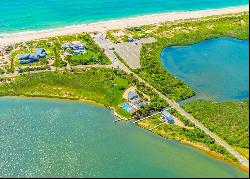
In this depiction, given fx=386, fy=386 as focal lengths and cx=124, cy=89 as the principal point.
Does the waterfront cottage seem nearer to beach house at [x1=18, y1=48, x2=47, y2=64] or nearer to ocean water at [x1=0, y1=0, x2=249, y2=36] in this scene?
beach house at [x1=18, y1=48, x2=47, y2=64]

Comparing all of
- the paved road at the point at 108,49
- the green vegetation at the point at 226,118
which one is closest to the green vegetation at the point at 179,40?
the paved road at the point at 108,49

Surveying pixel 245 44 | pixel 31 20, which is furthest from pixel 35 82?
pixel 245 44

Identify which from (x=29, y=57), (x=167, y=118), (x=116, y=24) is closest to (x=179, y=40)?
(x=116, y=24)

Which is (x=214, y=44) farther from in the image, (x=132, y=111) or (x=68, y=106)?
(x=68, y=106)

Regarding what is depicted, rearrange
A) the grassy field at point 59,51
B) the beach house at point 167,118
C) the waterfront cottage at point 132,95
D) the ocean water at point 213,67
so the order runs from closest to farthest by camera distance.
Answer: the beach house at point 167,118, the waterfront cottage at point 132,95, the ocean water at point 213,67, the grassy field at point 59,51

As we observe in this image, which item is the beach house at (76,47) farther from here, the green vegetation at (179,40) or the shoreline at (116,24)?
the green vegetation at (179,40)
